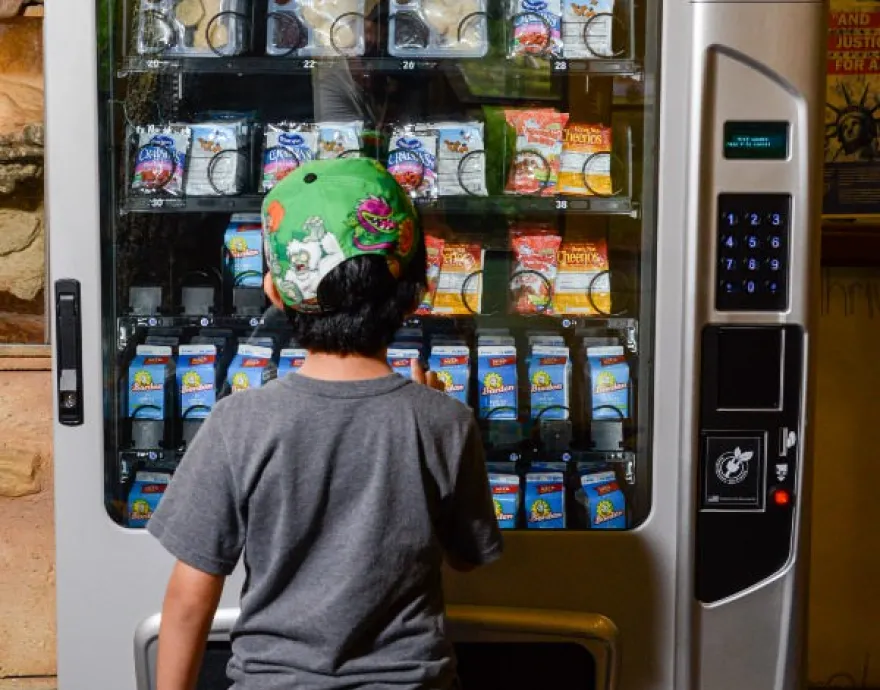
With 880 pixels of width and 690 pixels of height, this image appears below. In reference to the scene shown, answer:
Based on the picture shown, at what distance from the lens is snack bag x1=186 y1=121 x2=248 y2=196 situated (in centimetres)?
217

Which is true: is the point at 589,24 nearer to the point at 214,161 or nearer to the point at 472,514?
the point at 214,161

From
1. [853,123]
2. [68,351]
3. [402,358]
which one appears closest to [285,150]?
[402,358]

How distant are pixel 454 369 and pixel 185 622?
34.1 inches

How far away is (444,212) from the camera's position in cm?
227

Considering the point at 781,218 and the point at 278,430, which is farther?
the point at 781,218

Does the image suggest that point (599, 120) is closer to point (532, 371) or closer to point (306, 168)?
point (532, 371)

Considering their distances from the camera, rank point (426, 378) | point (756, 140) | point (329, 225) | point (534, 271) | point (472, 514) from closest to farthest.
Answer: point (329, 225) → point (472, 514) → point (426, 378) → point (756, 140) → point (534, 271)

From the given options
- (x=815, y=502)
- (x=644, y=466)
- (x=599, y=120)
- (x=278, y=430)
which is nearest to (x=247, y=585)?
(x=278, y=430)

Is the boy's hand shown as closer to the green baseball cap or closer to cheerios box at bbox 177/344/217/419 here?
the green baseball cap

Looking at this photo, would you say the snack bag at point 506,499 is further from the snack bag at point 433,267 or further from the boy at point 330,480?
the boy at point 330,480

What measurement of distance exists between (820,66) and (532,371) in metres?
0.76

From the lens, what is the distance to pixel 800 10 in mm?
1887

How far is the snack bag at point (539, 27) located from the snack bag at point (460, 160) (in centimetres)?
20

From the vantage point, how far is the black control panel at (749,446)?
6.37 feet
